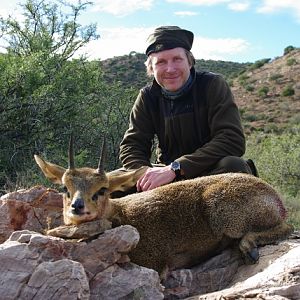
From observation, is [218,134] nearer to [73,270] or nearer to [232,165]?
[232,165]

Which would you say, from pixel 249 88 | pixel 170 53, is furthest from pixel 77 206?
pixel 249 88

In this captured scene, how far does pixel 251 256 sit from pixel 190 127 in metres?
2.34

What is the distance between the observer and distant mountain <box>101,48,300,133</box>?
42.6 m

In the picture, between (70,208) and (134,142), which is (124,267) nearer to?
(70,208)

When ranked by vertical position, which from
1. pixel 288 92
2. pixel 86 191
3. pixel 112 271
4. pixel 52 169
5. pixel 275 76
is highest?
pixel 275 76

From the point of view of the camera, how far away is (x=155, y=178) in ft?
23.6

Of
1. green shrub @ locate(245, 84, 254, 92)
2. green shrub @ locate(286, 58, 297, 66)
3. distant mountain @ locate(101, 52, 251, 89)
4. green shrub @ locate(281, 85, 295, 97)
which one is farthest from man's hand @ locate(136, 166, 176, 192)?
green shrub @ locate(286, 58, 297, 66)

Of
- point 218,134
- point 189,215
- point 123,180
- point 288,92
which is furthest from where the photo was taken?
point 288,92

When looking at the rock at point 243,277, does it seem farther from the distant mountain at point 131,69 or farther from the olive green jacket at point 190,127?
the distant mountain at point 131,69

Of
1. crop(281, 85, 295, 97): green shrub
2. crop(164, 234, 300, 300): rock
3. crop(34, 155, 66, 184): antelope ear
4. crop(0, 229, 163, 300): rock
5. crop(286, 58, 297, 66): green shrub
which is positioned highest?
crop(286, 58, 297, 66): green shrub

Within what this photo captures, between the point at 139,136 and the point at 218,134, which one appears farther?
the point at 139,136

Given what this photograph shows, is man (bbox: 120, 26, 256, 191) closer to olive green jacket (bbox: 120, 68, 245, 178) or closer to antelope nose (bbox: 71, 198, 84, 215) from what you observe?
olive green jacket (bbox: 120, 68, 245, 178)

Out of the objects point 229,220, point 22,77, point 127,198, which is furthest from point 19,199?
point 22,77

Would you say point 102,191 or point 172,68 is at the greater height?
point 172,68
